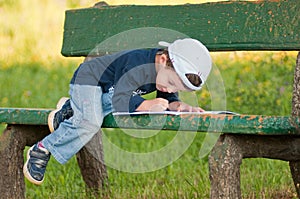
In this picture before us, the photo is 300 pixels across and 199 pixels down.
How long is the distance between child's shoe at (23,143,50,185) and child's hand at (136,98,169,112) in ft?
1.66

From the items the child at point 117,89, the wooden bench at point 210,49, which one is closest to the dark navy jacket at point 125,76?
the child at point 117,89

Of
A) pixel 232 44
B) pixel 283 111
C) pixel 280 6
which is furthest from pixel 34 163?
pixel 283 111

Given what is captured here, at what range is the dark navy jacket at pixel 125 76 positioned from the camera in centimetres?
333

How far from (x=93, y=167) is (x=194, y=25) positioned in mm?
943

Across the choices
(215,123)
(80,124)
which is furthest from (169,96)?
(215,123)

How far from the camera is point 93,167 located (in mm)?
4219

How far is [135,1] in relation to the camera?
8.71m

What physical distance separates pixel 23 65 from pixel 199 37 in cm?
428

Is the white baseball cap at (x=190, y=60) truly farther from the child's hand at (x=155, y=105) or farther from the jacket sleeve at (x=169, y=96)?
the jacket sleeve at (x=169, y=96)

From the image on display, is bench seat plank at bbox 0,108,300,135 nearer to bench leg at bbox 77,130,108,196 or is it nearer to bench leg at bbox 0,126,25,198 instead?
bench leg at bbox 0,126,25,198

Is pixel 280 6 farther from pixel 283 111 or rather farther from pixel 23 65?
pixel 23 65

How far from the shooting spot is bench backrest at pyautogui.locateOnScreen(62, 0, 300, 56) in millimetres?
3604

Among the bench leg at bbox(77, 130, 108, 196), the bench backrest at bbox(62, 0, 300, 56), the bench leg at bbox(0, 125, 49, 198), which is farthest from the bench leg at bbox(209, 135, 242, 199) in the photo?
the bench leg at bbox(77, 130, 108, 196)

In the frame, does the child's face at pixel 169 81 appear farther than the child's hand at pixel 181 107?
No
